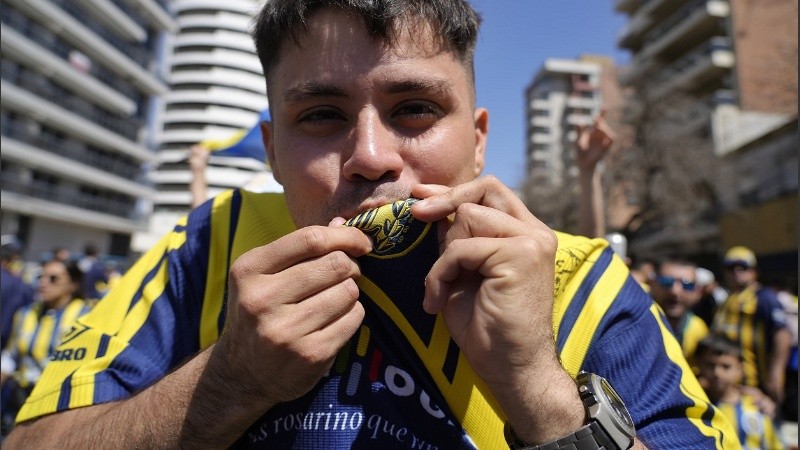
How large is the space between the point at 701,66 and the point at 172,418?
4233 cm

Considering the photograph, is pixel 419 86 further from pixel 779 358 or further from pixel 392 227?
pixel 779 358

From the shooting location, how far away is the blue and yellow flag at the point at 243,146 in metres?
3.99

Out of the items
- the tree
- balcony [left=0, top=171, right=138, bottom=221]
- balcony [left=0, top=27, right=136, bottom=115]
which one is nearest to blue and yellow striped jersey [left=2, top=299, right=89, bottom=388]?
the tree

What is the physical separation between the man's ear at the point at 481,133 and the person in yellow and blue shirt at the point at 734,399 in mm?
3668

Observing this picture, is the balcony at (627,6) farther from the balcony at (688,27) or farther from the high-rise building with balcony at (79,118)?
the high-rise building with balcony at (79,118)

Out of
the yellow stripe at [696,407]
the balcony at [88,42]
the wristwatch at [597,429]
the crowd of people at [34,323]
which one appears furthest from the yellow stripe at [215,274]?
the balcony at [88,42]

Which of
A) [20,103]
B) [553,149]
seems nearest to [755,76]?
[20,103]

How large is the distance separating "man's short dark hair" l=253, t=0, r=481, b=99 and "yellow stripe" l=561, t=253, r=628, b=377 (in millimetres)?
736

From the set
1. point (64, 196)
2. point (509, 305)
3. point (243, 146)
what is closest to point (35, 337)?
point (243, 146)

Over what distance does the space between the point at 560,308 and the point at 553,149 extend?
9410cm

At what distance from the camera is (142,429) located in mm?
1195

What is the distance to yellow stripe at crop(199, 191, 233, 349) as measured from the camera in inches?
58.1

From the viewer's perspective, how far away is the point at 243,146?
402 centimetres

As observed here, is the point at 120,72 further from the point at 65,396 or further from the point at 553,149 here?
the point at 553,149
